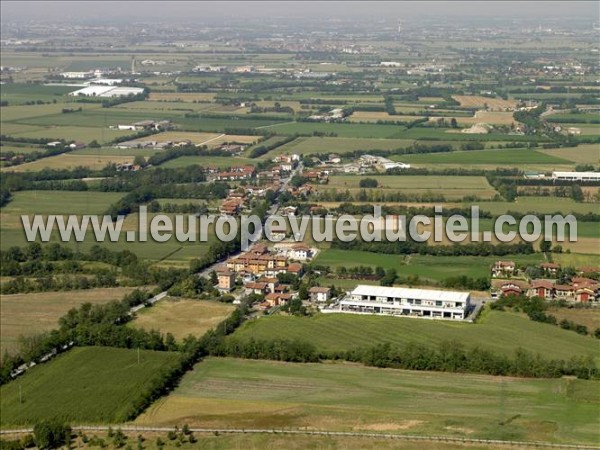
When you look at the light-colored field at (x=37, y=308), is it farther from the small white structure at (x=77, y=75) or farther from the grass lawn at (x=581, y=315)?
the small white structure at (x=77, y=75)

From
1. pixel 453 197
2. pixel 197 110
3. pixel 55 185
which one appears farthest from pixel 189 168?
pixel 197 110

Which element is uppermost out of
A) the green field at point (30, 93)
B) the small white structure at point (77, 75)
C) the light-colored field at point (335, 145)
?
the small white structure at point (77, 75)

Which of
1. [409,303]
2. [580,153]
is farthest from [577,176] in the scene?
[409,303]

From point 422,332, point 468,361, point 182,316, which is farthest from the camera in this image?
point 182,316

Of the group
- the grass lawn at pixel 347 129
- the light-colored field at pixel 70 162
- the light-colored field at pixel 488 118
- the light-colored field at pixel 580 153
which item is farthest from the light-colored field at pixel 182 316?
the light-colored field at pixel 488 118

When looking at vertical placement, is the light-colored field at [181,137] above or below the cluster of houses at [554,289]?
above

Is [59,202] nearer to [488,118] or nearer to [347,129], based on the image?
[347,129]
